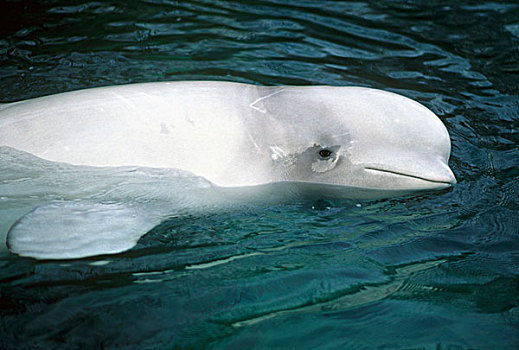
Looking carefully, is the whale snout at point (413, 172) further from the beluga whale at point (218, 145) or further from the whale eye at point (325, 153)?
the whale eye at point (325, 153)

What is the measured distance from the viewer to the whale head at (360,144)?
4.93m

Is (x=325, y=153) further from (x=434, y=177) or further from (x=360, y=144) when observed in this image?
(x=434, y=177)

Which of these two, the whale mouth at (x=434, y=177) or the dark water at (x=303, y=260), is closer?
the dark water at (x=303, y=260)

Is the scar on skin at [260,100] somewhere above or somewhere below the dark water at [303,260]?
above

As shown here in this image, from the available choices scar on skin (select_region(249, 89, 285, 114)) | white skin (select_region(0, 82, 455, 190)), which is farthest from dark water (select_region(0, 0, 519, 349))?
scar on skin (select_region(249, 89, 285, 114))

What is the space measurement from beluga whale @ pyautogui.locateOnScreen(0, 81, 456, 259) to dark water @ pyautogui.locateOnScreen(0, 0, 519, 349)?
0.81 ft

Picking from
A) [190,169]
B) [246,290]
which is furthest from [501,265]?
[190,169]

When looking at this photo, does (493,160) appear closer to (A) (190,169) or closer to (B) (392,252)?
(B) (392,252)

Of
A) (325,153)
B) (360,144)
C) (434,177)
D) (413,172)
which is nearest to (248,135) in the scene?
(325,153)

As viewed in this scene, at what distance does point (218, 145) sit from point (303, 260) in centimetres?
125

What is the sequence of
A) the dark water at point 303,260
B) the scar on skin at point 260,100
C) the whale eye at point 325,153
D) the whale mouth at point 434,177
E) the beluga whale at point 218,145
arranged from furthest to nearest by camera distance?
the scar on skin at point 260,100 < the whale eye at point 325,153 < the whale mouth at point 434,177 < the beluga whale at point 218,145 < the dark water at point 303,260

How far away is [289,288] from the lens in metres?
3.88

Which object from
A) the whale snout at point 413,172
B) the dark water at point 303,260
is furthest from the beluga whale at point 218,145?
the dark water at point 303,260

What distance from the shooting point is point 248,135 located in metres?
4.96
